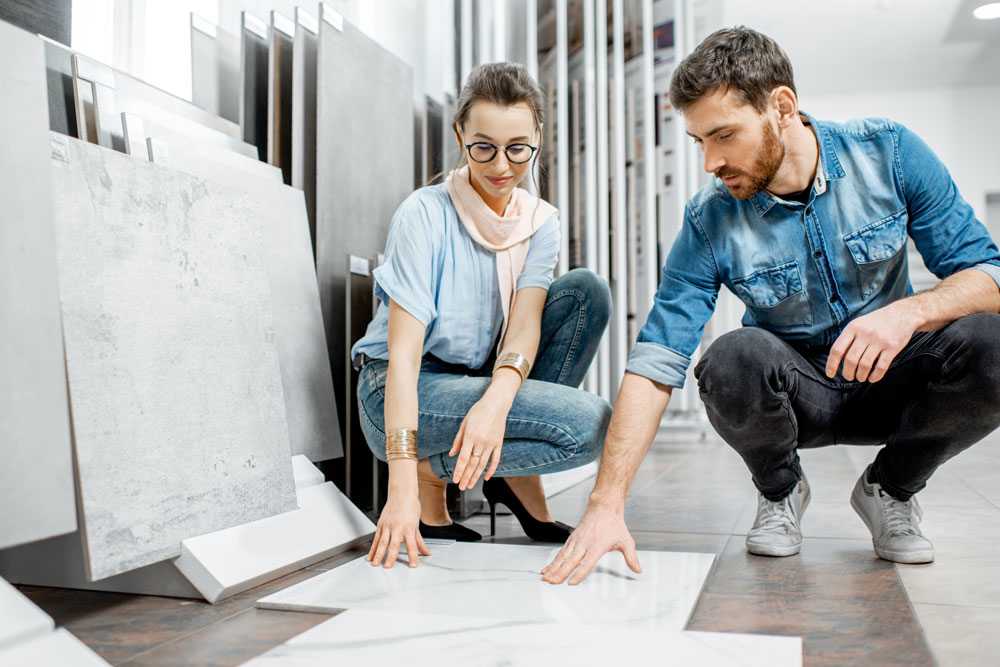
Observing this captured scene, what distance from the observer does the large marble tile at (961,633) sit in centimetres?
91

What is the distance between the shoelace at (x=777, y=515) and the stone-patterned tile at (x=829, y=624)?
0.99 feet

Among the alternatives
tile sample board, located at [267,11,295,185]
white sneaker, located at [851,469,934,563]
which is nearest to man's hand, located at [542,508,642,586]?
white sneaker, located at [851,469,934,563]

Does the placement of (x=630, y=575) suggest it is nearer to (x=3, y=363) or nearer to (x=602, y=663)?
(x=602, y=663)

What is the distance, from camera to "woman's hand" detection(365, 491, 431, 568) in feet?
4.32

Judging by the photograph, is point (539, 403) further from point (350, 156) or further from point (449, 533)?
point (350, 156)

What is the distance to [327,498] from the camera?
1.59m

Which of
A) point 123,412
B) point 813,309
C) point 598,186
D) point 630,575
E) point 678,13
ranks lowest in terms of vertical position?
point 630,575

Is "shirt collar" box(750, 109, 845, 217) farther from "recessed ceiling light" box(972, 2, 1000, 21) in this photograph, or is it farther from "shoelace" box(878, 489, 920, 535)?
"recessed ceiling light" box(972, 2, 1000, 21)

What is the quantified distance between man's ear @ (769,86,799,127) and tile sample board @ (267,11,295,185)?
1055 mm

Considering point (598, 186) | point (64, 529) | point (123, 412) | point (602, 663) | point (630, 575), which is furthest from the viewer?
point (598, 186)

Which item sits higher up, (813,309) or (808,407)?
(813,309)

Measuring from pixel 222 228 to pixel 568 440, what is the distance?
0.72m

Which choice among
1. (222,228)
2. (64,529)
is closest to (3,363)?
(64,529)

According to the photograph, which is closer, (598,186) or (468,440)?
(468,440)
